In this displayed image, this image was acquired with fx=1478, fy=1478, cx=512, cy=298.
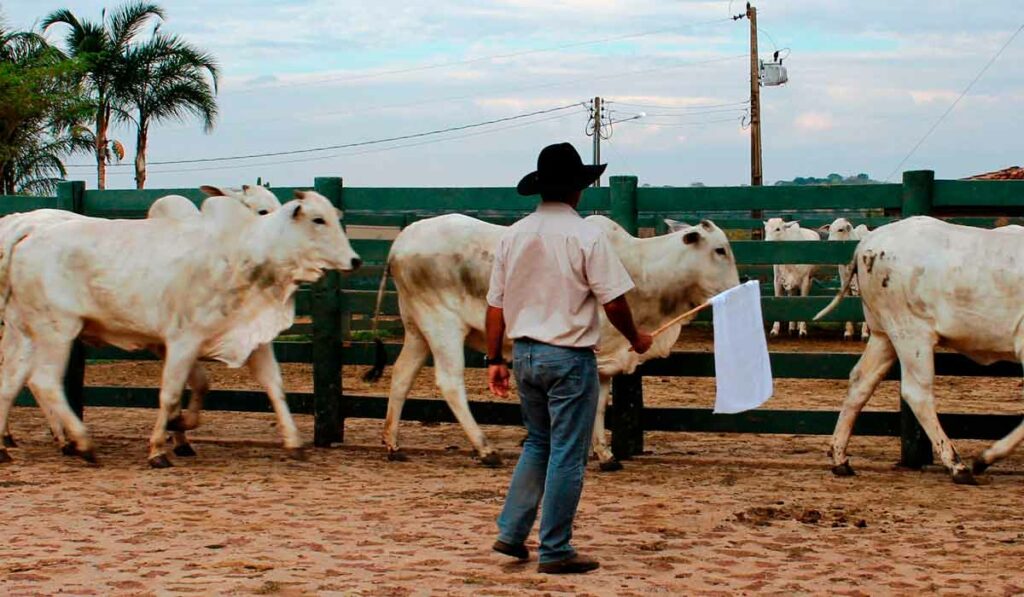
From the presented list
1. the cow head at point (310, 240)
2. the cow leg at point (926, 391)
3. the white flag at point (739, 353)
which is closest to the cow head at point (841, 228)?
the cow leg at point (926, 391)

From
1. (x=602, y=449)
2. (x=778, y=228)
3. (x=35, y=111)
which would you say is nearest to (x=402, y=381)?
(x=602, y=449)

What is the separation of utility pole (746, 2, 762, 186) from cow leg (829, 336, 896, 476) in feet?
92.7

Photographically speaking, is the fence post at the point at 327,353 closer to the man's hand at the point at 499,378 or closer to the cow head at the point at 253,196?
the cow head at the point at 253,196

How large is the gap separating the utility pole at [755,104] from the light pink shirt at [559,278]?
1248 inches

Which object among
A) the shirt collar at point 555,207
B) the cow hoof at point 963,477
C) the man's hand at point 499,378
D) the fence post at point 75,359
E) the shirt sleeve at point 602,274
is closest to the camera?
the shirt sleeve at point 602,274

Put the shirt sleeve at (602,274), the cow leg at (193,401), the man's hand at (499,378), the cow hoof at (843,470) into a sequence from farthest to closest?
1. the cow leg at (193,401)
2. the cow hoof at (843,470)
3. the man's hand at (499,378)
4. the shirt sleeve at (602,274)

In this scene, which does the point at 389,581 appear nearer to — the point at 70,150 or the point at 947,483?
the point at 947,483

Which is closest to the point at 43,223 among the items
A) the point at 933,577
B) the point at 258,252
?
the point at 258,252

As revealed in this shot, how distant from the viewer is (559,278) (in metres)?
6.48

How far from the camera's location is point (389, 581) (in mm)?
6434

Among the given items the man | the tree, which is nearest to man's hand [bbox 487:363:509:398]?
the man

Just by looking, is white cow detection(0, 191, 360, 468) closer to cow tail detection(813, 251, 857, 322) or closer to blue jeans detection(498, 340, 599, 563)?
cow tail detection(813, 251, 857, 322)

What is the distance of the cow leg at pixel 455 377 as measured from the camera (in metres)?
10.1

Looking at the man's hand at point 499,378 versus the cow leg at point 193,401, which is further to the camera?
the cow leg at point 193,401
